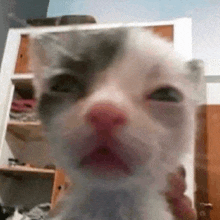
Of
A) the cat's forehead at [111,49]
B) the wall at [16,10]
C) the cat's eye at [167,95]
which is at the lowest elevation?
the cat's eye at [167,95]

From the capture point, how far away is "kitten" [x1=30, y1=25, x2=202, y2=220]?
1.62 ft

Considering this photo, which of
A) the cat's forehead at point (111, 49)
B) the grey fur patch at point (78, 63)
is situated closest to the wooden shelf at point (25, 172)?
the grey fur patch at point (78, 63)

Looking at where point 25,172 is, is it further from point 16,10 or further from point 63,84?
point 16,10

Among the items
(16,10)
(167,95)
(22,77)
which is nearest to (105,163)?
(167,95)

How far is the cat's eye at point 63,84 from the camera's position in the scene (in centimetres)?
58

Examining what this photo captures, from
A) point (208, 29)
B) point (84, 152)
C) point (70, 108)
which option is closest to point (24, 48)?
point (70, 108)

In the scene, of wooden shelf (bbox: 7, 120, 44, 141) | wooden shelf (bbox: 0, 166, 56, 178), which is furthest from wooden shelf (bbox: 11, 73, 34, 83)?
wooden shelf (bbox: 0, 166, 56, 178)

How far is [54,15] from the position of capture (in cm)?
63

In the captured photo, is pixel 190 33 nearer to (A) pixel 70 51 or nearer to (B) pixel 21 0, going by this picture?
(A) pixel 70 51

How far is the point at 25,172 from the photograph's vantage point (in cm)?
55

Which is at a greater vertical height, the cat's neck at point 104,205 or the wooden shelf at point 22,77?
the wooden shelf at point 22,77

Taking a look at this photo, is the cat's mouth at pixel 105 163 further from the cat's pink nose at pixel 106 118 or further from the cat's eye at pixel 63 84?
the cat's eye at pixel 63 84

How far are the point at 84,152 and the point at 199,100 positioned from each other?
253mm

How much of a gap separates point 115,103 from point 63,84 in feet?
0.45
